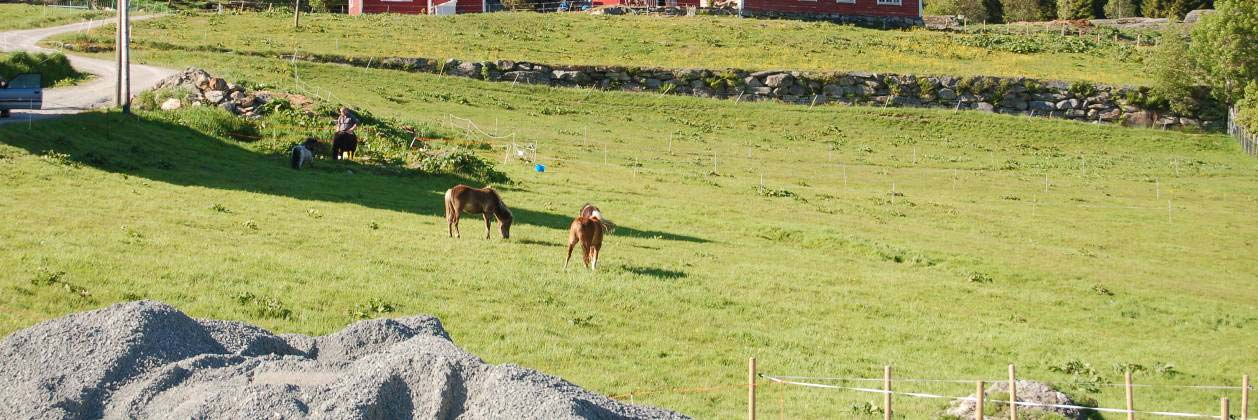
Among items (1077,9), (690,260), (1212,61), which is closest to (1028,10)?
(1077,9)

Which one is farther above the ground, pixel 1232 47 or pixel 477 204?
pixel 1232 47

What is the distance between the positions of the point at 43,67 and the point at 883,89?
153ft

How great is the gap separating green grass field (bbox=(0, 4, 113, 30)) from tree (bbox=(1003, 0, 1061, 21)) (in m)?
89.2

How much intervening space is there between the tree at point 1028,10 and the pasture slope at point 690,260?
73.7 m

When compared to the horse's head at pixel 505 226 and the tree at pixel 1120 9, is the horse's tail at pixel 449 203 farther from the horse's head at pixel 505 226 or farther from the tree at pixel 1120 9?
the tree at pixel 1120 9

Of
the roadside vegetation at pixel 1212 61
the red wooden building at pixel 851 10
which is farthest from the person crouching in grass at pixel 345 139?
the red wooden building at pixel 851 10

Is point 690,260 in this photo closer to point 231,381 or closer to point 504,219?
point 504,219

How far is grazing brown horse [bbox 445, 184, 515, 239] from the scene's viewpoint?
2875cm

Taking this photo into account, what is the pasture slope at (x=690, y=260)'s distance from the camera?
20.3 meters

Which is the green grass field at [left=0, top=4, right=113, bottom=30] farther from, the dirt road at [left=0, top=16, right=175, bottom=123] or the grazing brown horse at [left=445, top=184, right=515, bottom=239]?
the grazing brown horse at [left=445, top=184, right=515, bottom=239]

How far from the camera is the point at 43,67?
54438 mm

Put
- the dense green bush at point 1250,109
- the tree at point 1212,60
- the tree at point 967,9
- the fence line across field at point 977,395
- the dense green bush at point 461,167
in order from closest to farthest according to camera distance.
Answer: the fence line across field at point 977,395, the dense green bush at point 461,167, the dense green bush at point 1250,109, the tree at point 1212,60, the tree at point 967,9

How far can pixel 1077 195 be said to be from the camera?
48.4 meters

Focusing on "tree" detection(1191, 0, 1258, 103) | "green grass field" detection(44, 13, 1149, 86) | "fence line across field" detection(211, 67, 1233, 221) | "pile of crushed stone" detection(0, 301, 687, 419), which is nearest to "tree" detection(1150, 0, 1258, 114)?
"tree" detection(1191, 0, 1258, 103)
